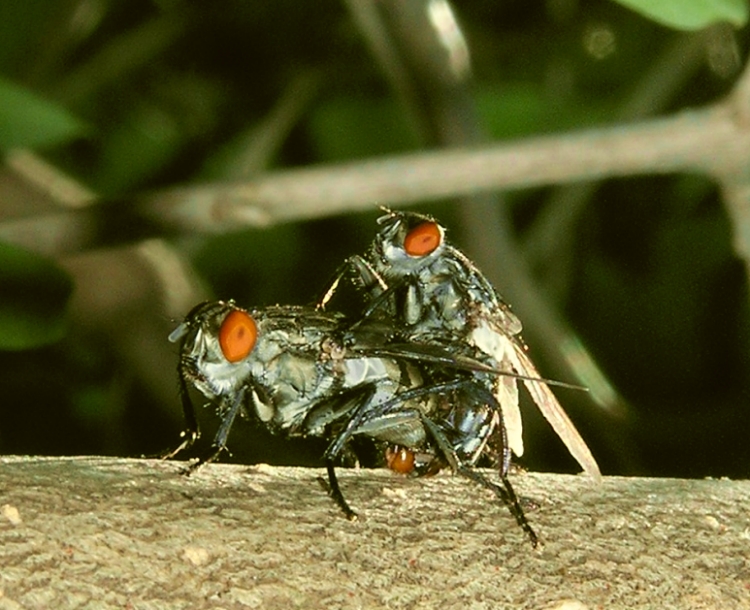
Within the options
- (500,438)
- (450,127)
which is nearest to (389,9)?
(450,127)

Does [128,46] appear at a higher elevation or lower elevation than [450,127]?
higher

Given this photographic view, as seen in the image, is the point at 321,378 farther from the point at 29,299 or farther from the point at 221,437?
the point at 29,299

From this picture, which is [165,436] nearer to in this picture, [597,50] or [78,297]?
[78,297]

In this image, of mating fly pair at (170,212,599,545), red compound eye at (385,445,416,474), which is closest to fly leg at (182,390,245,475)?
mating fly pair at (170,212,599,545)

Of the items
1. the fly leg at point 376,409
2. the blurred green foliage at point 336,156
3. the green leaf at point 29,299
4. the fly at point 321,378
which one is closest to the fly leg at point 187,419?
the fly at point 321,378

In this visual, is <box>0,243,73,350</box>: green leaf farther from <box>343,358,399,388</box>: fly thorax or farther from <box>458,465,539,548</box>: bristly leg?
<box>458,465,539,548</box>: bristly leg

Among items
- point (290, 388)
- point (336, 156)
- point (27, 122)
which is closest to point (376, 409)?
point (290, 388)
